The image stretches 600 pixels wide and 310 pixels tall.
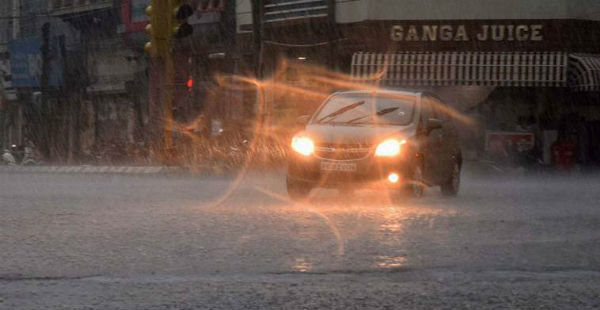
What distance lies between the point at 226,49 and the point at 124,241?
27.8 metres

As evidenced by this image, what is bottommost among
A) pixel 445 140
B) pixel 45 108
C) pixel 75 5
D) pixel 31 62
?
pixel 445 140

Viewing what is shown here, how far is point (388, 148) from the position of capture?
14.5m

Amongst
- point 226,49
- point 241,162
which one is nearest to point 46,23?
point 226,49

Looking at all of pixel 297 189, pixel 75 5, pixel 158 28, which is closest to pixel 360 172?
pixel 297 189

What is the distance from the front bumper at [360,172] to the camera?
1434cm

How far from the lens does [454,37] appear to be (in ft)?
102

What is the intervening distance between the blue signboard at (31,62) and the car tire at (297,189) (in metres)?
34.3

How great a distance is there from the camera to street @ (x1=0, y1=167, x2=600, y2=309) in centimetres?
629

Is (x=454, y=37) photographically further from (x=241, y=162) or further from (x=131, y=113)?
(x=131, y=113)

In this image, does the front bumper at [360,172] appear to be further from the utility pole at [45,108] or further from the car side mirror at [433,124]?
the utility pole at [45,108]

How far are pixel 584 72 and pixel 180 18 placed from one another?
12.5 meters

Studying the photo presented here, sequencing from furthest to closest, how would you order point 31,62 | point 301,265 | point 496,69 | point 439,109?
1. point 31,62
2. point 496,69
3. point 439,109
4. point 301,265

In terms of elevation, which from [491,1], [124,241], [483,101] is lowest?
[124,241]

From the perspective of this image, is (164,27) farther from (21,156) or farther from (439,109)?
(21,156)
